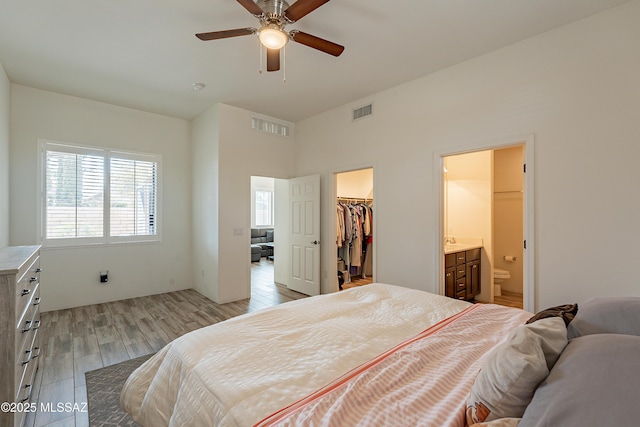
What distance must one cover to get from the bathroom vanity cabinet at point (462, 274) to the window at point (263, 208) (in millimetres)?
7066

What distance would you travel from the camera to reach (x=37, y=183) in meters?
3.62

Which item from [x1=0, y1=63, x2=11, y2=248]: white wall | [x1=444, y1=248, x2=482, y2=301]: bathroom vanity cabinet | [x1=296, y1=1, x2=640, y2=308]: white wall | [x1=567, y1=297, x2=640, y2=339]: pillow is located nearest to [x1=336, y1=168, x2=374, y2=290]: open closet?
[x1=296, y1=1, x2=640, y2=308]: white wall

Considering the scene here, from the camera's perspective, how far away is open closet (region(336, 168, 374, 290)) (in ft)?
16.4

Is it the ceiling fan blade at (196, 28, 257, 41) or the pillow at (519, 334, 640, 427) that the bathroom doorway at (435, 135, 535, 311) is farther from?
the pillow at (519, 334, 640, 427)

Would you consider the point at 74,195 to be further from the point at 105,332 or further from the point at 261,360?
the point at 261,360

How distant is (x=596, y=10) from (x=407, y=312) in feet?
9.26

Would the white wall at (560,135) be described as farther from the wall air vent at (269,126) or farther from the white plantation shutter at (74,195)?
the white plantation shutter at (74,195)

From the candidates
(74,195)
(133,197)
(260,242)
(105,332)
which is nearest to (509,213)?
(105,332)

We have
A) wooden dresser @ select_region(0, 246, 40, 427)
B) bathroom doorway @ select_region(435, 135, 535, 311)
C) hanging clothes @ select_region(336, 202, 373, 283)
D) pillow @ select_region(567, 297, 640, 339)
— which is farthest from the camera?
hanging clothes @ select_region(336, 202, 373, 283)

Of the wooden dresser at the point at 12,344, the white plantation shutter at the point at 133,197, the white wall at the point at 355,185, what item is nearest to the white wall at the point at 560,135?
the white wall at the point at 355,185

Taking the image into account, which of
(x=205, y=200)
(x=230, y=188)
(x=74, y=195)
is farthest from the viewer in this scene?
(x=205, y=200)

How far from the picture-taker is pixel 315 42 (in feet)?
7.10

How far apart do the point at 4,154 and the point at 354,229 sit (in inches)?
190

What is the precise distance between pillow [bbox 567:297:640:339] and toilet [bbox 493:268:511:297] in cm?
348
